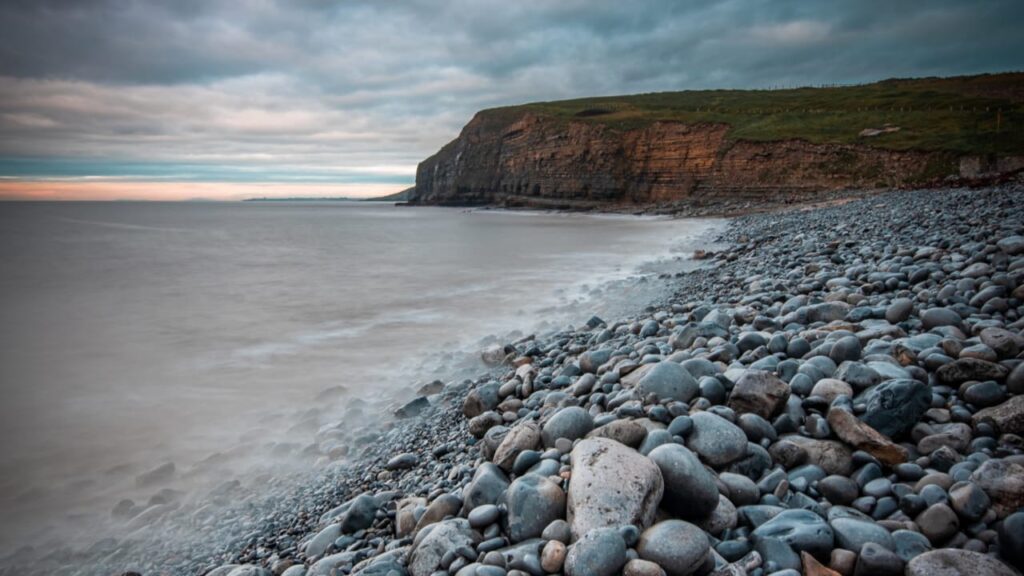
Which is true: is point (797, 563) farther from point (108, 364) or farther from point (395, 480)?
point (108, 364)

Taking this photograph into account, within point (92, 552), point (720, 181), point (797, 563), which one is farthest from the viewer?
point (720, 181)

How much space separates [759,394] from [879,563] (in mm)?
1077

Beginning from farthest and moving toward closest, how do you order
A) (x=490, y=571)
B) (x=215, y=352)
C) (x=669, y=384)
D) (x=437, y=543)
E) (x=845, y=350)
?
(x=215, y=352) < (x=845, y=350) < (x=669, y=384) < (x=437, y=543) < (x=490, y=571)

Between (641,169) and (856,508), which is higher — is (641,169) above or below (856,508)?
above

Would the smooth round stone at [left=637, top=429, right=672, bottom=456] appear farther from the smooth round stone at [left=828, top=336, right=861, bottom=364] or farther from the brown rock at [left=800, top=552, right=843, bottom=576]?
the smooth round stone at [left=828, top=336, right=861, bottom=364]

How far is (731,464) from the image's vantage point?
2346 mm

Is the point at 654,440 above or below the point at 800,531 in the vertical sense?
above

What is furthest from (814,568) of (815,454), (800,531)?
(815,454)

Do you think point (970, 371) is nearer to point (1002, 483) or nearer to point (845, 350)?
point (845, 350)

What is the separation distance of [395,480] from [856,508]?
8.40 ft

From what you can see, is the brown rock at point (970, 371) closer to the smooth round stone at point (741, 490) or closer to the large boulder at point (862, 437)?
the large boulder at point (862, 437)

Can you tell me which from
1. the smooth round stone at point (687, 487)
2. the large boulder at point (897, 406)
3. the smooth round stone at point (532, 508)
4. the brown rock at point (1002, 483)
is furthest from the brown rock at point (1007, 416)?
the smooth round stone at point (532, 508)

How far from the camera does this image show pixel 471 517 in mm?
2207

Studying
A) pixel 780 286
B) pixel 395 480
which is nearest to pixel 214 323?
pixel 395 480
